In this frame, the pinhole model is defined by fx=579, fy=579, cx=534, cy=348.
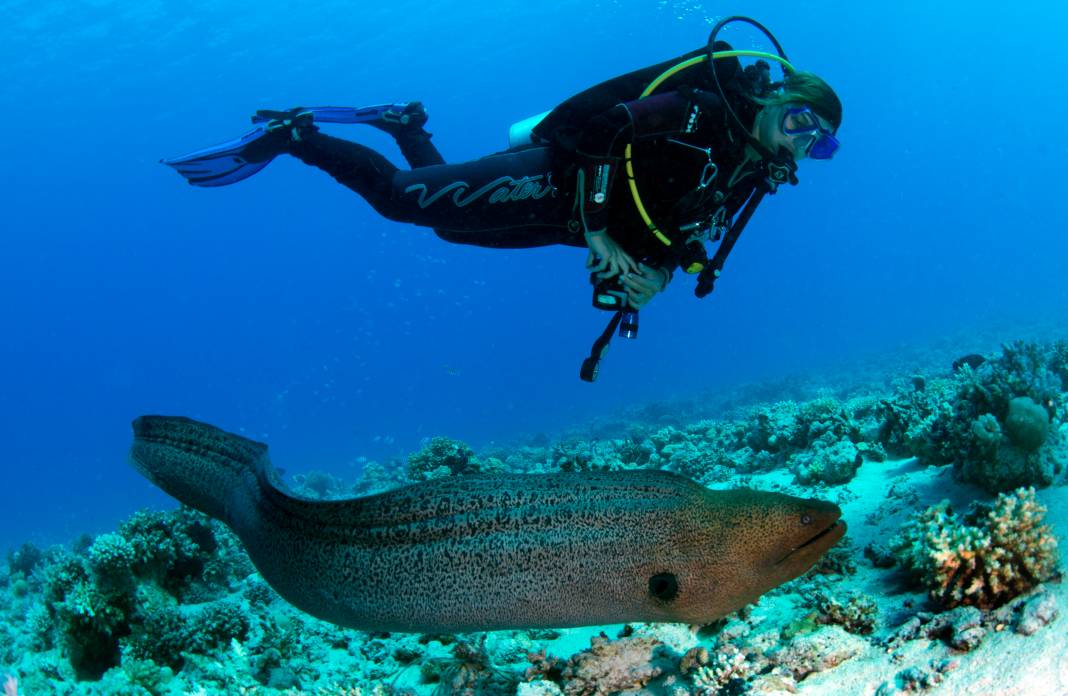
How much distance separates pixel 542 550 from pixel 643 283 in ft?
7.35

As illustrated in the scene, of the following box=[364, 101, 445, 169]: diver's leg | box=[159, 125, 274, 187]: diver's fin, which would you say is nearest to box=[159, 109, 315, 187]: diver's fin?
box=[159, 125, 274, 187]: diver's fin

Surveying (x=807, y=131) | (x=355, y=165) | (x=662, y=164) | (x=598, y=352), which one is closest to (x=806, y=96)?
(x=807, y=131)

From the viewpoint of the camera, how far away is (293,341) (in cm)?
12612

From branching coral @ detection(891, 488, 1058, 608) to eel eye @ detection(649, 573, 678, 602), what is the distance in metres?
1.31

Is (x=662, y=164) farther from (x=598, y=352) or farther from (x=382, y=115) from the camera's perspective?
(x=382, y=115)

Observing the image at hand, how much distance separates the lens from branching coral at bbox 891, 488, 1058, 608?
2.83 metres

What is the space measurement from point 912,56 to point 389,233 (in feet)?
386

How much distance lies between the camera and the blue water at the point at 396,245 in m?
50.2

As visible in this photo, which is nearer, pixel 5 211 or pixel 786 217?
pixel 5 211

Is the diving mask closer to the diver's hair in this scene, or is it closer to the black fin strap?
the diver's hair

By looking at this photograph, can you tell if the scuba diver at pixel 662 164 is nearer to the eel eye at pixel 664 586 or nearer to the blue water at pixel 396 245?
the eel eye at pixel 664 586

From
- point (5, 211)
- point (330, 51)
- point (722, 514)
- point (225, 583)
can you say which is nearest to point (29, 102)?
point (330, 51)

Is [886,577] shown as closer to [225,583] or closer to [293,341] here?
[225,583]

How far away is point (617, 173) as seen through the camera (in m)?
4.34
